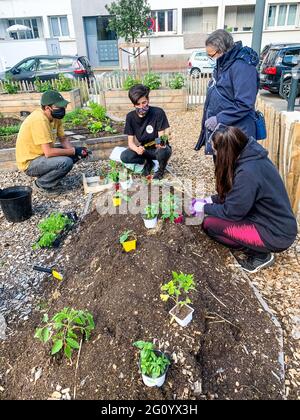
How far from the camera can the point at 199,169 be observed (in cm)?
550

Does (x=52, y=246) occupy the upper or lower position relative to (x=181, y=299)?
lower

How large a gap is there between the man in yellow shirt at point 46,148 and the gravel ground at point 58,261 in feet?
1.15

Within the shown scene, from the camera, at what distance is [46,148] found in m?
4.41

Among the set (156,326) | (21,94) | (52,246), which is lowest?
(52,246)

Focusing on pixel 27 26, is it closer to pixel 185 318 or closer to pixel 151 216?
pixel 151 216

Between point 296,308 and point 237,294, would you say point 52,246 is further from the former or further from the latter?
point 296,308

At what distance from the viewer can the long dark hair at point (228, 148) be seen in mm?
2510

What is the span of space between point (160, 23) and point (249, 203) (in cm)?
2282

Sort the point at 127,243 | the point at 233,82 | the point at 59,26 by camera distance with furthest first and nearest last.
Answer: the point at 59,26, the point at 233,82, the point at 127,243

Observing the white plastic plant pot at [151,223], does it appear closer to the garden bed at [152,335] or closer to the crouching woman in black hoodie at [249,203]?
the garden bed at [152,335]

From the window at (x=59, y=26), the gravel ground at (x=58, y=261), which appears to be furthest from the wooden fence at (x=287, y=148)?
the window at (x=59, y=26)

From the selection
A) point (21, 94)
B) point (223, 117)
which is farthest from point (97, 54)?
point (223, 117)

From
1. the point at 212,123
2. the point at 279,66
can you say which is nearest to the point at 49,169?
the point at 212,123

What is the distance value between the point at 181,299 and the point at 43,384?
1.07 metres
